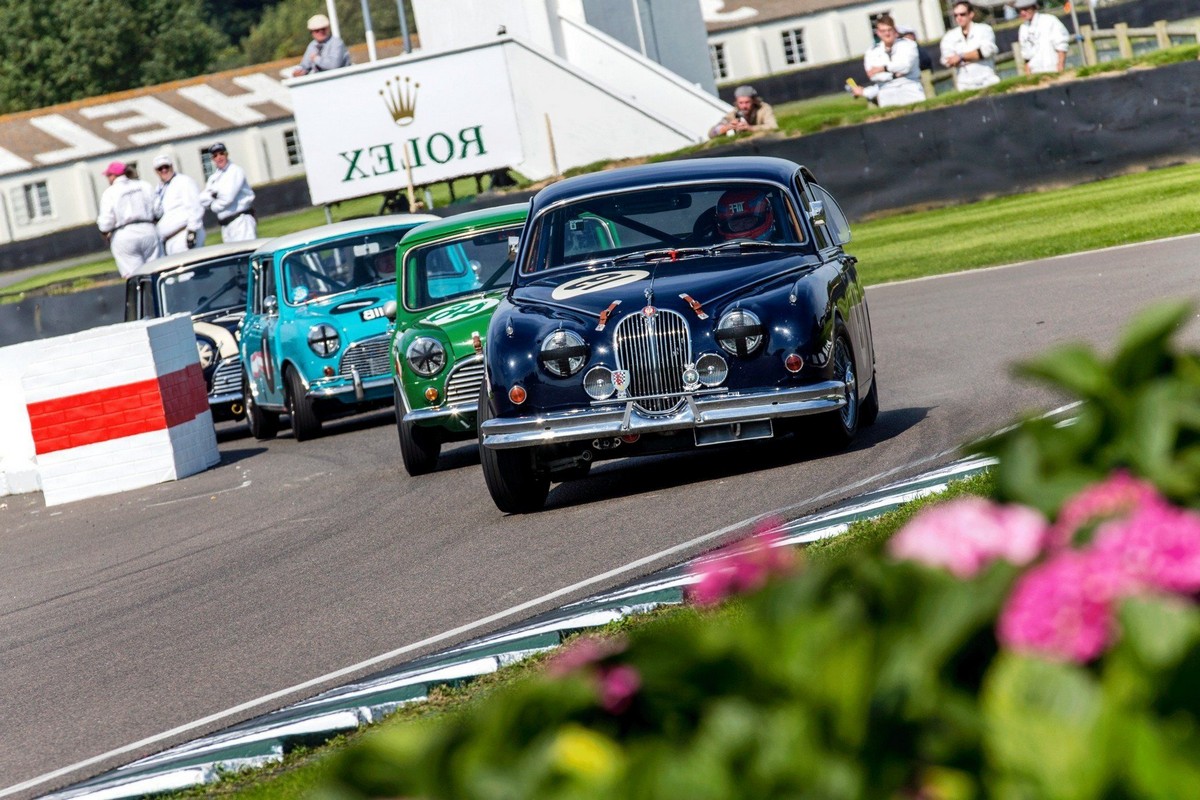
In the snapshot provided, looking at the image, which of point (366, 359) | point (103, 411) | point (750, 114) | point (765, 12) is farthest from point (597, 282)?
point (765, 12)

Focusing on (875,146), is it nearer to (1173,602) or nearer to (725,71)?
(1173,602)

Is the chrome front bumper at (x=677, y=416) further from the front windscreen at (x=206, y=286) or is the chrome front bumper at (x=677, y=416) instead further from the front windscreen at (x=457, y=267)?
the front windscreen at (x=206, y=286)

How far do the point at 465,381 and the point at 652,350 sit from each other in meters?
2.45

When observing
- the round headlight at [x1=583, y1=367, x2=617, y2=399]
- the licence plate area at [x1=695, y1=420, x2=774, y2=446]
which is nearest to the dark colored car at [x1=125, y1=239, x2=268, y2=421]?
the round headlight at [x1=583, y1=367, x2=617, y2=399]

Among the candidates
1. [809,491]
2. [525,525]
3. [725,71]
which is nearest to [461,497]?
[525,525]

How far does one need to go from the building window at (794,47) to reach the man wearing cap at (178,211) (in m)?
61.9

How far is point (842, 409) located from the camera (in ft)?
31.1

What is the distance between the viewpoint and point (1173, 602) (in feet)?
5.31

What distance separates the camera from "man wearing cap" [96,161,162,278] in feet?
79.0

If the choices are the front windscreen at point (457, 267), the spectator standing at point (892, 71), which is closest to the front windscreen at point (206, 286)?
the front windscreen at point (457, 267)

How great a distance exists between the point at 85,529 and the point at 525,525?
444 cm

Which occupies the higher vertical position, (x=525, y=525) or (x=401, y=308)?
(x=401, y=308)

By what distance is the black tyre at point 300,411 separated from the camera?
15117 millimetres

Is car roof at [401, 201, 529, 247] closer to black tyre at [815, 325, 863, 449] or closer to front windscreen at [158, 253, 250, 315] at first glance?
black tyre at [815, 325, 863, 449]
